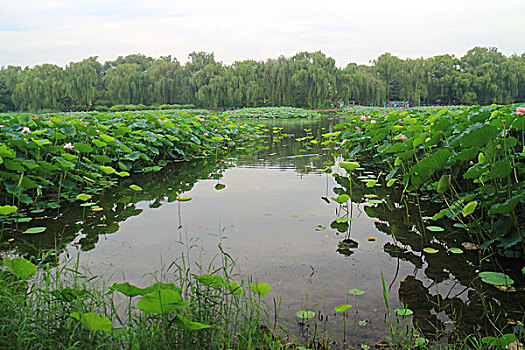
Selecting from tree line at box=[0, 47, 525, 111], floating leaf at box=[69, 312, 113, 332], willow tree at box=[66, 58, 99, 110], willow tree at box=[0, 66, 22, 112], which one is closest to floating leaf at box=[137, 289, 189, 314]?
floating leaf at box=[69, 312, 113, 332]

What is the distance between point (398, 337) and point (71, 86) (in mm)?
40283

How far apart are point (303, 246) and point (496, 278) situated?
43.8 inches

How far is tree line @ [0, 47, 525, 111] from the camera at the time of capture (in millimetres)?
36969

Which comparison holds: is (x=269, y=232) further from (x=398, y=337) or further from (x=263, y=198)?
(x=398, y=337)

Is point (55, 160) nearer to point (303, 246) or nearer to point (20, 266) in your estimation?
point (20, 266)

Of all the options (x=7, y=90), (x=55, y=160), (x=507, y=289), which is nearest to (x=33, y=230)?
(x=55, y=160)

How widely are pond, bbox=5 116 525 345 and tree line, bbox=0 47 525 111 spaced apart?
3393 centimetres

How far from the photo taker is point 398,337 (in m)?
1.52

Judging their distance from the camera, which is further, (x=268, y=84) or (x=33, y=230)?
(x=268, y=84)

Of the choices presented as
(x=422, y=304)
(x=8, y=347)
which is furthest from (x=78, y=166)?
(x=422, y=304)

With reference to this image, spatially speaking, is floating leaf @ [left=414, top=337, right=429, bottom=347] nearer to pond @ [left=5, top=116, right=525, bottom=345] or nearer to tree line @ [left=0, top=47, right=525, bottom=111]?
pond @ [left=5, top=116, right=525, bottom=345]

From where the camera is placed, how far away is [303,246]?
103 inches

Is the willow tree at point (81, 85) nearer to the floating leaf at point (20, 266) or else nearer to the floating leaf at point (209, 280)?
the floating leaf at point (20, 266)

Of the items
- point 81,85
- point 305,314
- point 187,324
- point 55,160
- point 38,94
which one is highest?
point 81,85
